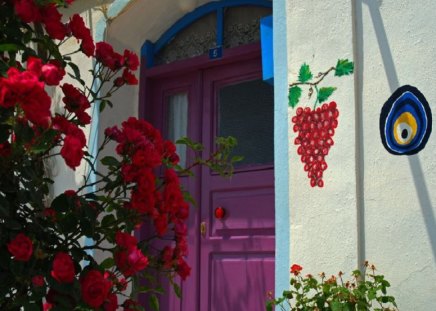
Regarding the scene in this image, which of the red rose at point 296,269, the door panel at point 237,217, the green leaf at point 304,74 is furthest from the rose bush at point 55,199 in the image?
the door panel at point 237,217

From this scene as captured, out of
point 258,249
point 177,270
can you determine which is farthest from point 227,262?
point 177,270

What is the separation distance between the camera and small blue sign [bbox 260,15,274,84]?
364 centimetres

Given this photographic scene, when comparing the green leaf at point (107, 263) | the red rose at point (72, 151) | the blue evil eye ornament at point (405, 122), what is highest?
the blue evil eye ornament at point (405, 122)

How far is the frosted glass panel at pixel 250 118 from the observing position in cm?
404

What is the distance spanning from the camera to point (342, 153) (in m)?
3.14

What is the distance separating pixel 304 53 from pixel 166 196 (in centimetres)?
153

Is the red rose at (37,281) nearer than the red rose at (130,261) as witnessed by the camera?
Yes

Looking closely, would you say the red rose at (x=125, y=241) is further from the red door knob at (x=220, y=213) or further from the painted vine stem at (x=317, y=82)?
the red door knob at (x=220, y=213)

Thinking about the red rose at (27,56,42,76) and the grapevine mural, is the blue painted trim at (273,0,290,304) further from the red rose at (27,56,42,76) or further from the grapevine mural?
the red rose at (27,56,42,76)

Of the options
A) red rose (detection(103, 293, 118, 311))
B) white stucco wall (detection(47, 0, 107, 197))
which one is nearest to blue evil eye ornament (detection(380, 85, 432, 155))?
red rose (detection(103, 293, 118, 311))

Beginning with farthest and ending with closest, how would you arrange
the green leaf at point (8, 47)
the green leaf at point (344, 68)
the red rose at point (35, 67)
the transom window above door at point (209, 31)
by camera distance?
the transom window above door at point (209, 31), the green leaf at point (344, 68), the green leaf at point (8, 47), the red rose at point (35, 67)

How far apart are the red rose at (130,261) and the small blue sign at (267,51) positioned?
6.16 feet

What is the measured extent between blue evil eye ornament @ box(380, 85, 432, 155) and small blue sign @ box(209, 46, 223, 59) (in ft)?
5.11

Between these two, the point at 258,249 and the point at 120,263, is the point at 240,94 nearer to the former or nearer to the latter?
the point at 258,249
